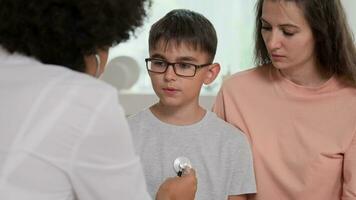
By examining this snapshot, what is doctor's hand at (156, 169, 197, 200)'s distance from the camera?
3.78 ft

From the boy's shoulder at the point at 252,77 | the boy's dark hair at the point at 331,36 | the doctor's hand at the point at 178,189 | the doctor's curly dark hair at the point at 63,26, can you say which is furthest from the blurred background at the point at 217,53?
the doctor's curly dark hair at the point at 63,26

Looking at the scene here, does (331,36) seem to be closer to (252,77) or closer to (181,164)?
(252,77)

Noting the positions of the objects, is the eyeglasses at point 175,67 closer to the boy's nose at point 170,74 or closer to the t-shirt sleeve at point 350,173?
the boy's nose at point 170,74

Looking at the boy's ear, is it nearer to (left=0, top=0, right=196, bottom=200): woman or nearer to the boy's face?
the boy's face

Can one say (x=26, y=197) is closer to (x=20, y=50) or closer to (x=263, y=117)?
(x=20, y=50)

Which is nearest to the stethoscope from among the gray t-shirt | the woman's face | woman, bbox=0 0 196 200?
the gray t-shirt

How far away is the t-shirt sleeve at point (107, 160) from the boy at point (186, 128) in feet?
1.68

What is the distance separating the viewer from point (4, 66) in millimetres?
745

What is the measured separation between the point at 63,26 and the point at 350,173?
3.09 feet

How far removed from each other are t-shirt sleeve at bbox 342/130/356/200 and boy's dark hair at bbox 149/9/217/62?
45cm

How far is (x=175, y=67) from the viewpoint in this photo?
4.28 feet

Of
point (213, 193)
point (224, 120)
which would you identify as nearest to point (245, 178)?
point (213, 193)

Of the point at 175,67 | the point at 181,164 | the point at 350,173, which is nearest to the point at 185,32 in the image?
the point at 175,67

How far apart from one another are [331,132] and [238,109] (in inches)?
10.4
